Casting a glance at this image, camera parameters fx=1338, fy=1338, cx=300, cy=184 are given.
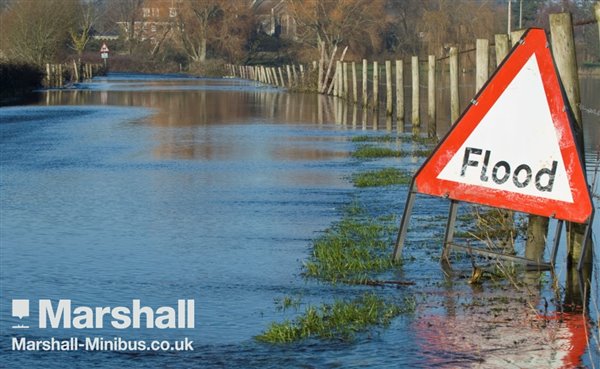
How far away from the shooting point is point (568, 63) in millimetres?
11180

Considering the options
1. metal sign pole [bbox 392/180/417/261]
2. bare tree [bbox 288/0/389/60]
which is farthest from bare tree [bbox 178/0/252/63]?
metal sign pole [bbox 392/180/417/261]

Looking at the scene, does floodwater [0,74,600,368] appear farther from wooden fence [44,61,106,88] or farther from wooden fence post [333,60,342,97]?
wooden fence [44,61,106,88]

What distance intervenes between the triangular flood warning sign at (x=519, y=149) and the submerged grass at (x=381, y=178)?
28.7 ft

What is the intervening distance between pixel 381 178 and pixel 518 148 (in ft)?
32.8

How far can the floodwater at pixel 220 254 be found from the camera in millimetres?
8484

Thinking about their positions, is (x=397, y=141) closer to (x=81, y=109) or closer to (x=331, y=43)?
(x=81, y=109)

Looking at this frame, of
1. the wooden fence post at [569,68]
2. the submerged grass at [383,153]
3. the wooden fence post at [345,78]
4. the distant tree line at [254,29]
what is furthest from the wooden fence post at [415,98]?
the distant tree line at [254,29]

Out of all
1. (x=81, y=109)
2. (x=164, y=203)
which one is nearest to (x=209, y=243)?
(x=164, y=203)

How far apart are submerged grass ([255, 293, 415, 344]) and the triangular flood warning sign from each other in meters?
1.03

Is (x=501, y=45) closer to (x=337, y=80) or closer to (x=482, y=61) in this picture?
(x=482, y=61)

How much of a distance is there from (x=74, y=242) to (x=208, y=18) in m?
120

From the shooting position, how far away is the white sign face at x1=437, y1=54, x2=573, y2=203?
32.3 ft

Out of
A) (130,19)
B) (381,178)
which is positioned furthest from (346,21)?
(381,178)

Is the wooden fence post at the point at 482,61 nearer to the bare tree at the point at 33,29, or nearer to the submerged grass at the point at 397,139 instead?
the submerged grass at the point at 397,139
